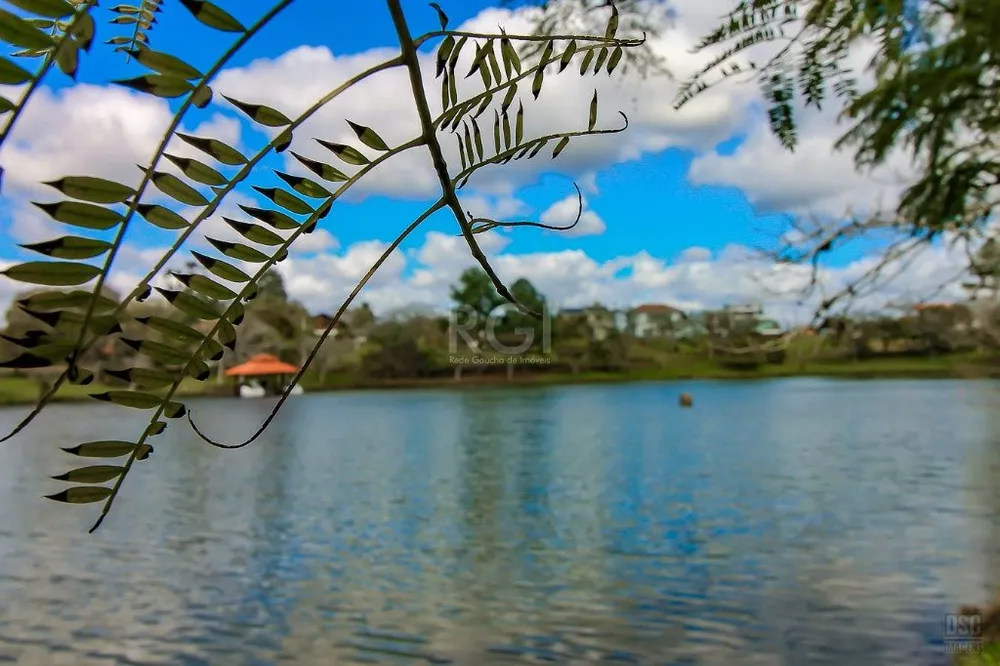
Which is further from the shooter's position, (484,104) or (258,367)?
(258,367)

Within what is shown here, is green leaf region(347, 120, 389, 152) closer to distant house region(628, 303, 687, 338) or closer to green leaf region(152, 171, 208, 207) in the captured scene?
green leaf region(152, 171, 208, 207)

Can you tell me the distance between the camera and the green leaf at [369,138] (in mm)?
277

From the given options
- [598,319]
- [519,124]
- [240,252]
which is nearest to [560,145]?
[519,124]

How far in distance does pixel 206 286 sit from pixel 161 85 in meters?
0.08

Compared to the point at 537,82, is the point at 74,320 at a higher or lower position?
lower

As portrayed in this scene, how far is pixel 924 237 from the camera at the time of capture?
2422mm

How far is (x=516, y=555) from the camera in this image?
9.68 meters

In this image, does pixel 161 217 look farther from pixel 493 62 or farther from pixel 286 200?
pixel 493 62

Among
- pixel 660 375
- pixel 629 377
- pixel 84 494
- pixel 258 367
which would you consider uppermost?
pixel 84 494

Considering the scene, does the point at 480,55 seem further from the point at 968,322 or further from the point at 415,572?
the point at 415,572

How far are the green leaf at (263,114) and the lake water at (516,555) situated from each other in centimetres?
674

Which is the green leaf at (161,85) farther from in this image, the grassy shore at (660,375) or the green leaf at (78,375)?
the grassy shore at (660,375)

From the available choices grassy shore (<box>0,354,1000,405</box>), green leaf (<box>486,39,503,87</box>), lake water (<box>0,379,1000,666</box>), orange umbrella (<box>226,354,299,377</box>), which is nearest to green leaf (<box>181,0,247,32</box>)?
green leaf (<box>486,39,503,87</box>)

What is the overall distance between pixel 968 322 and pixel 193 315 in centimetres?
655
